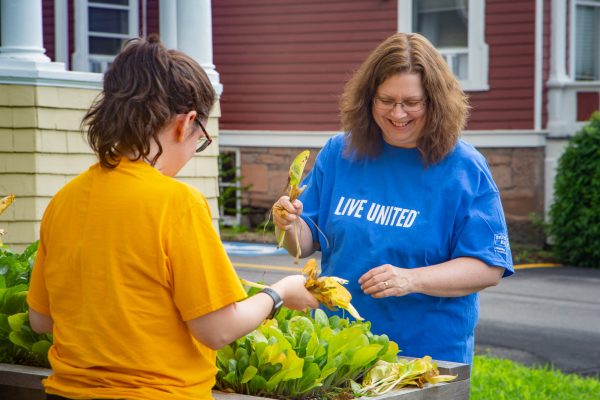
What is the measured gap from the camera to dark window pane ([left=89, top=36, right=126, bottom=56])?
16969mm

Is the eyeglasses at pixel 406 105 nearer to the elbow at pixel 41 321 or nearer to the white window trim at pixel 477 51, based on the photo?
the elbow at pixel 41 321

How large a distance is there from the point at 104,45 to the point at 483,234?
14.5 meters

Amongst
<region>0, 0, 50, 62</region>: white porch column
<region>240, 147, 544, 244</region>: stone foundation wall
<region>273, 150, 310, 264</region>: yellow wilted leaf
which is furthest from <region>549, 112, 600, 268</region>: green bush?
<region>273, 150, 310, 264</region>: yellow wilted leaf

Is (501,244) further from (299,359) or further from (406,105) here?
(299,359)

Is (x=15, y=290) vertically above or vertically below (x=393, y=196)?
below

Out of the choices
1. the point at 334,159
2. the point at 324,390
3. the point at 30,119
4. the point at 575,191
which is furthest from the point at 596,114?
the point at 324,390

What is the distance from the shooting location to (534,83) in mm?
15898

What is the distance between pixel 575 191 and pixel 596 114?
1146 millimetres

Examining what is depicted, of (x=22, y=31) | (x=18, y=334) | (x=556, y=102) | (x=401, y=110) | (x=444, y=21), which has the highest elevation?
(x=444, y=21)

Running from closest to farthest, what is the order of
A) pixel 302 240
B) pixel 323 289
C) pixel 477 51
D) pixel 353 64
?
pixel 323 289 → pixel 302 240 → pixel 477 51 → pixel 353 64

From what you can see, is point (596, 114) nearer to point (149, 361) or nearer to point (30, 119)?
point (30, 119)

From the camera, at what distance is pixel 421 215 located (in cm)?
335

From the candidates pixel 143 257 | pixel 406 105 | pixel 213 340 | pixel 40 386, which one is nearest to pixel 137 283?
pixel 143 257

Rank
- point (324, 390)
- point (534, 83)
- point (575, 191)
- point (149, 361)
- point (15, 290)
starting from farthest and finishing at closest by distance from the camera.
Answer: point (534, 83) < point (575, 191) < point (15, 290) < point (324, 390) < point (149, 361)
